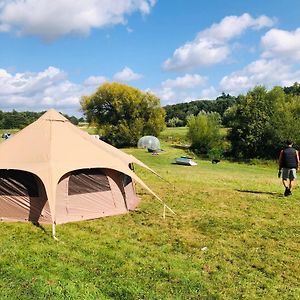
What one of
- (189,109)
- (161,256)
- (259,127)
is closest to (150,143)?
(259,127)

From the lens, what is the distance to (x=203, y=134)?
54938 millimetres

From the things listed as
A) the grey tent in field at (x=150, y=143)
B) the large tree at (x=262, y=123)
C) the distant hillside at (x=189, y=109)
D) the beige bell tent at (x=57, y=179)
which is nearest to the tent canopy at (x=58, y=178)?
the beige bell tent at (x=57, y=179)

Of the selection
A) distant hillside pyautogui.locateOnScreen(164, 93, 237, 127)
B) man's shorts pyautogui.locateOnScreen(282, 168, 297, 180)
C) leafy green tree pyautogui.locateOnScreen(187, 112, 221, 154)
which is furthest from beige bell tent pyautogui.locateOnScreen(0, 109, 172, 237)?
distant hillside pyautogui.locateOnScreen(164, 93, 237, 127)

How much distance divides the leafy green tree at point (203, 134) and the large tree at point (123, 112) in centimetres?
566

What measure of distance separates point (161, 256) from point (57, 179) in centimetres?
409

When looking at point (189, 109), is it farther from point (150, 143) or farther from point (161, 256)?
point (161, 256)

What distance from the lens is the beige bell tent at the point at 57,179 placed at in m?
11.4

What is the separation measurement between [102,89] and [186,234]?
49.1 meters

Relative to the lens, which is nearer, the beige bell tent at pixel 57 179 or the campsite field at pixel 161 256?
the campsite field at pixel 161 256

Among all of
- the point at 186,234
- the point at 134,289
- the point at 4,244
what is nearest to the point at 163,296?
the point at 134,289

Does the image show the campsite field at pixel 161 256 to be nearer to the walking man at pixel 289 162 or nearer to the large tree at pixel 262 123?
the walking man at pixel 289 162

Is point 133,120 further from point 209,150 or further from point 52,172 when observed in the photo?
point 52,172

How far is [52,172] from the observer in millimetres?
11156

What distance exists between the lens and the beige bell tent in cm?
1143
